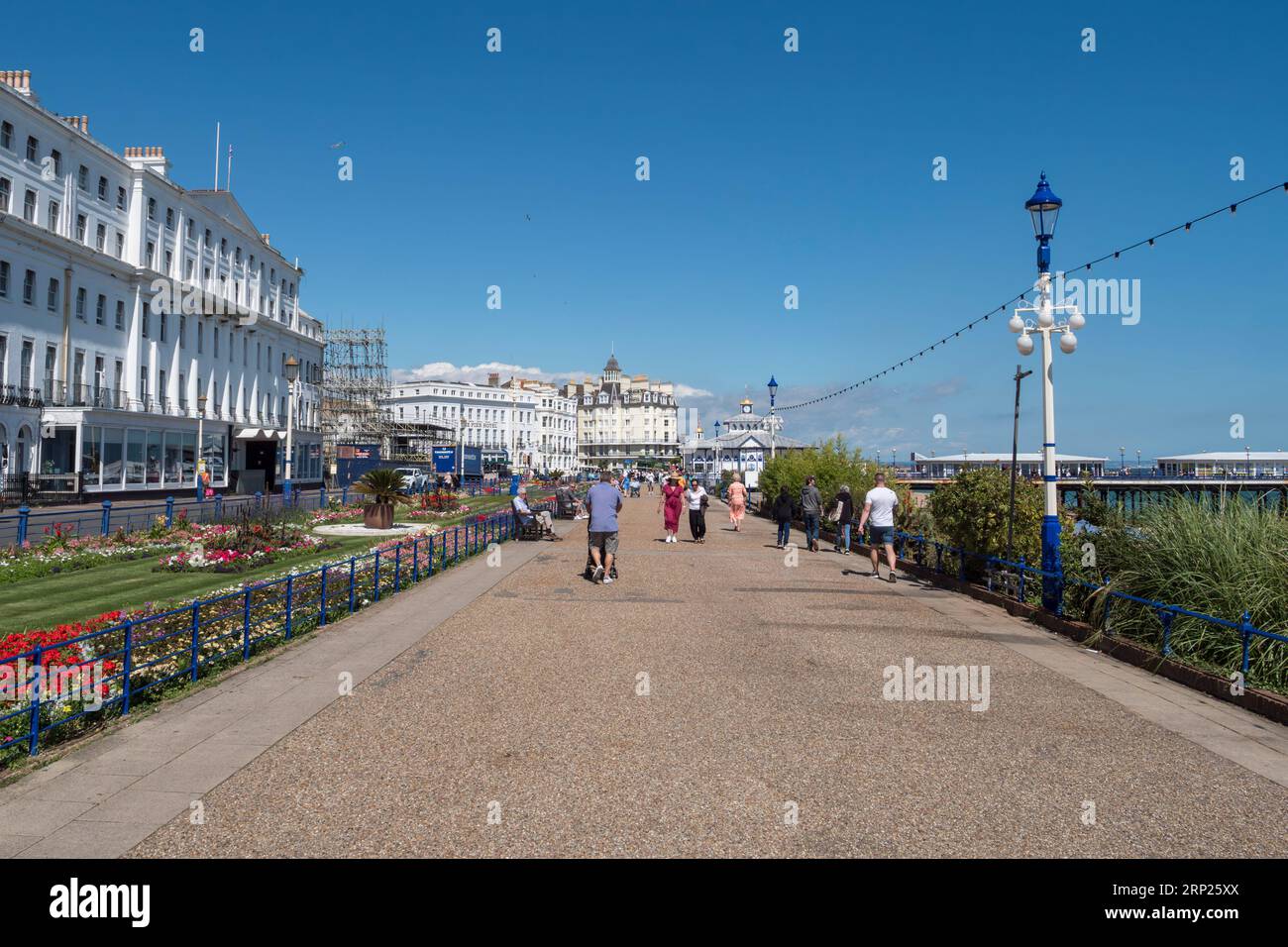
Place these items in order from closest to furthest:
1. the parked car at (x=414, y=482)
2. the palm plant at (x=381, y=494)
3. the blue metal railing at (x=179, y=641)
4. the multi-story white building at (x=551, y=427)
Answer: the blue metal railing at (x=179, y=641) < the palm plant at (x=381, y=494) < the parked car at (x=414, y=482) < the multi-story white building at (x=551, y=427)

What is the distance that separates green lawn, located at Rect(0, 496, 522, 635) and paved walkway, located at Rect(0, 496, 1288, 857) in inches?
179

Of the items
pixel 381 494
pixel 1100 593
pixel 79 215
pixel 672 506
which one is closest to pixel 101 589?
pixel 381 494

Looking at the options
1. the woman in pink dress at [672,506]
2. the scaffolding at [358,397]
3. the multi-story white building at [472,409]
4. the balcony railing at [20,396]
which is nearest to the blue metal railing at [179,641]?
the woman in pink dress at [672,506]

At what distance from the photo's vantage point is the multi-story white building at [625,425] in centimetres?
18688

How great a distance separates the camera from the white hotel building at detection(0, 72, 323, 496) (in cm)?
3712

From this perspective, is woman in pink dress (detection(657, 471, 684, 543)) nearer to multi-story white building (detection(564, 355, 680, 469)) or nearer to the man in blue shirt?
the man in blue shirt

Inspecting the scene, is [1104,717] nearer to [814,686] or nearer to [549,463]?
[814,686]

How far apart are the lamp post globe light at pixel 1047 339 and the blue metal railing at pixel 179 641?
9326 mm

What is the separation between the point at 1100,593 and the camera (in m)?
10.4

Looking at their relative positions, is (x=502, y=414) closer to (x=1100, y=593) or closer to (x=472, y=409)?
(x=472, y=409)

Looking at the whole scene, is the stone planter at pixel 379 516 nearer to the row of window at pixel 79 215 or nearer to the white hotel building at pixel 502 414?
the row of window at pixel 79 215

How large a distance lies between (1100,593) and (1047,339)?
3849 millimetres

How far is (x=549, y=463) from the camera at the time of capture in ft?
528
